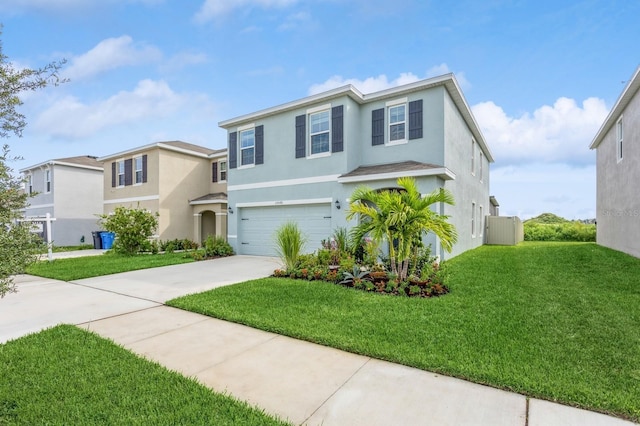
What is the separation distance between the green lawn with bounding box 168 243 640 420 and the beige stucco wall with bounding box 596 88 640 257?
13.1 ft

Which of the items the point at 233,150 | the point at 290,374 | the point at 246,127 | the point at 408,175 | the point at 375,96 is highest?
the point at 375,96

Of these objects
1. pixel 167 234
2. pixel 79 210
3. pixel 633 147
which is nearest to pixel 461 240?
pixel 633 147

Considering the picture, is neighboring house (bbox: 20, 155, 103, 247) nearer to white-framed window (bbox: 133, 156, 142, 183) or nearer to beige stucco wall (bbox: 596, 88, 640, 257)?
white-framed window (bbox: 133, 156, 142, 183)

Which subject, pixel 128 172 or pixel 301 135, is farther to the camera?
pixel 128 172

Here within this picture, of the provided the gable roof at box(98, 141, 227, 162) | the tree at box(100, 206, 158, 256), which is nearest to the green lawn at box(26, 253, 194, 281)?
the tree at box(100, 206, 158, 256)

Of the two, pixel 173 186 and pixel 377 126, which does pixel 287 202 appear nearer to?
pixel 377 126

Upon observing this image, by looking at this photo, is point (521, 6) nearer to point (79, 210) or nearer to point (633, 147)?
point (633, 147)

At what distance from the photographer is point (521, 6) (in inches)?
360

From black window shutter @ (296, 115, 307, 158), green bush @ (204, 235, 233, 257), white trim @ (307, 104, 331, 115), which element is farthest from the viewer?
green bush @ (204, 235, 233, 257)

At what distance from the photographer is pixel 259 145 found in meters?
13.6

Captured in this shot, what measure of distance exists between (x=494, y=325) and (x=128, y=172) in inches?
790

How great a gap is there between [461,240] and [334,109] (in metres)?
7.15

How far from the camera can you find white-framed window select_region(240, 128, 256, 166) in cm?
1395

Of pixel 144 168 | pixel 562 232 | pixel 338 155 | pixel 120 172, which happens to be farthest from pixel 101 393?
pixel 562 232
